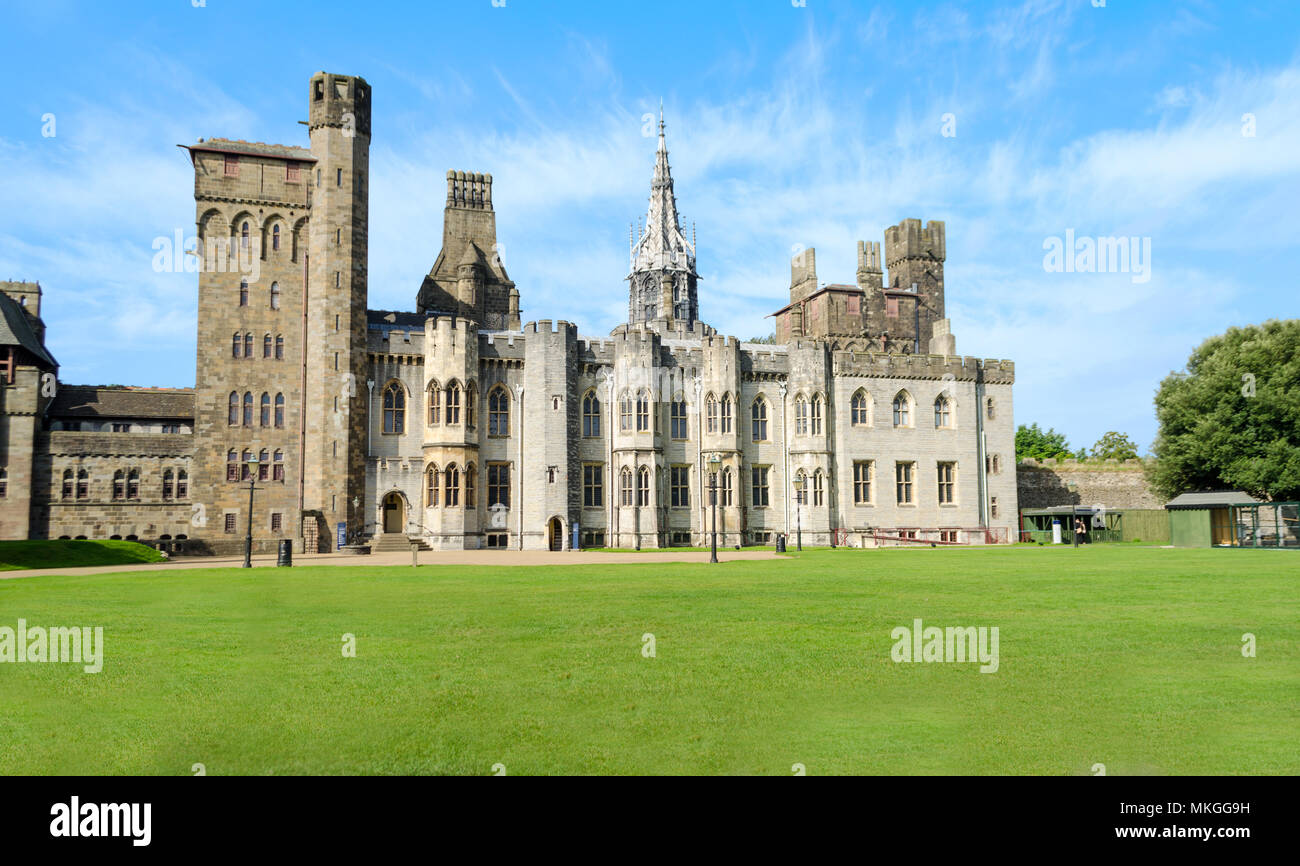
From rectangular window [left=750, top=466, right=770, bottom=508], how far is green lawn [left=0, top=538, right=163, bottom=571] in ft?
101

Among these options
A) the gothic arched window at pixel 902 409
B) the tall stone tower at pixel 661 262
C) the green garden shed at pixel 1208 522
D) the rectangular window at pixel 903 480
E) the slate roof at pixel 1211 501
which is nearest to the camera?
the slate roof at pixel 1211 501

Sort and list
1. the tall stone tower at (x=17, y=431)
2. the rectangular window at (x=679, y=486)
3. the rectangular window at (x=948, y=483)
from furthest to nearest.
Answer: the rectangular window at (x=948, y=483), the rectangular window at (x=679, y=486), the tall stone tower at (x=17, y=431)

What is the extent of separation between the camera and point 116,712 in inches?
346

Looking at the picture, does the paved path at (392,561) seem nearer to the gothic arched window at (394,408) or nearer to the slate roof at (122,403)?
the gothic arched window at (394,408)

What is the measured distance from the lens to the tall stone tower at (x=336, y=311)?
46781 millimetres

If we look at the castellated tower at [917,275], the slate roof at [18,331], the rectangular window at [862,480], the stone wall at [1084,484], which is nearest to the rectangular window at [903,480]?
the rectangular window at [862,480]

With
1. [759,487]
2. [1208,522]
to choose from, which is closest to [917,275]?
[759,487]

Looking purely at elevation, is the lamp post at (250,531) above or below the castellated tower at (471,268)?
below

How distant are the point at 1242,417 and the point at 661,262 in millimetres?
55159

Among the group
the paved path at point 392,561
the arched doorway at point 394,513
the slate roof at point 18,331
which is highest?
the slate roof at point 18,331

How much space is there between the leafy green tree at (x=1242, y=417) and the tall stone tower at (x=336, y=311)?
46.7m

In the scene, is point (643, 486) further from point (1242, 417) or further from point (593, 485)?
point (1242, 417)
